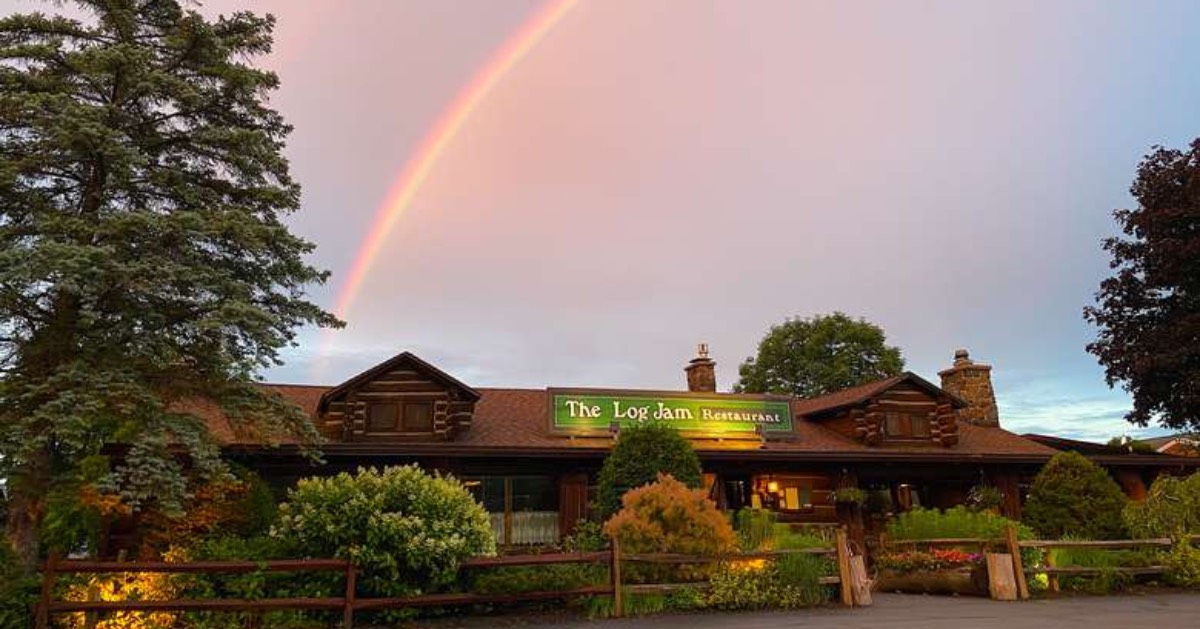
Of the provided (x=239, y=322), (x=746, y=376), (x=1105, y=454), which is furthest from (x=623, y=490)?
(x=746, y=376)

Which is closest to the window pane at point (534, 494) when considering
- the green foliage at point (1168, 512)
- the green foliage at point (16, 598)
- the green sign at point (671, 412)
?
the green sign at point (671, 412)

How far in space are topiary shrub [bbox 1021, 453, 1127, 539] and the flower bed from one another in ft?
11.4

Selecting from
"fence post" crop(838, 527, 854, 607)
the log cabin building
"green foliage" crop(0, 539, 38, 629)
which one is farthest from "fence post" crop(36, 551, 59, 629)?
"fence post" crop(838, 527, 854, 607)

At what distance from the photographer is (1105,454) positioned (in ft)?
79.4

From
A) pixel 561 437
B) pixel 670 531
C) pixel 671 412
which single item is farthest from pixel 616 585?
pixel 671 412

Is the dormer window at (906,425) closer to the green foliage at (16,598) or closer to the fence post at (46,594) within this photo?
the fence post at (46,594)

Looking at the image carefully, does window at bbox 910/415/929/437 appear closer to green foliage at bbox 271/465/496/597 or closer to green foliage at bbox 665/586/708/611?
green foliage at bbox 665/586/708/611

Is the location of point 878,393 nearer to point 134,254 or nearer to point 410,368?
point 410,368

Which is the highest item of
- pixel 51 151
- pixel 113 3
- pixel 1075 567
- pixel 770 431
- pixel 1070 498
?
pixel 113 3

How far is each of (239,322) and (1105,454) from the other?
2442 centimetres

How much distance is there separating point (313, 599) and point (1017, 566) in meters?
11.4

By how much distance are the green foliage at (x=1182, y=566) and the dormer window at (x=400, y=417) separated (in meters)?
15.3

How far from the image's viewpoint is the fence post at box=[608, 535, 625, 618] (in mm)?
11672

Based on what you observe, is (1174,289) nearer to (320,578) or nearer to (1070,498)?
(1070,498)
